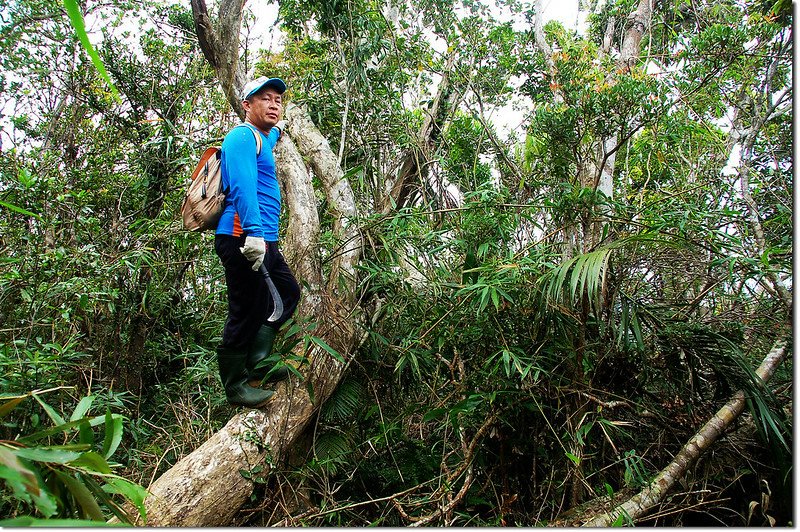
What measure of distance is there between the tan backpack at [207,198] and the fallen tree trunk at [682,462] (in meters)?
2.48

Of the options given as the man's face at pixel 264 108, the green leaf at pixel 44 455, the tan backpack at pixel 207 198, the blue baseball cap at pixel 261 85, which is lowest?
the green leaf at pixel 44 455

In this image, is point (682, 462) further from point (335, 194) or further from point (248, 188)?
point (335, 194)

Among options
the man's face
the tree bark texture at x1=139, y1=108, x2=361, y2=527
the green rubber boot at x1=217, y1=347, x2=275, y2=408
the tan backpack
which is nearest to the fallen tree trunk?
the tree bark texture at x1=139, y1=108, x2=361, y2=527

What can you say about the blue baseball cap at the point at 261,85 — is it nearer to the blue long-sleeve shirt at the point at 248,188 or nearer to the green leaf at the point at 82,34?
the blue long-sleeve shirt at the point at 248,188

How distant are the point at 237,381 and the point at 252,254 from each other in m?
0.84

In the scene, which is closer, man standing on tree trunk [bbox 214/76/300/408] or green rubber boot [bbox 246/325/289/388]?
man standing on tree trunk [bbox 214/76/300/408]

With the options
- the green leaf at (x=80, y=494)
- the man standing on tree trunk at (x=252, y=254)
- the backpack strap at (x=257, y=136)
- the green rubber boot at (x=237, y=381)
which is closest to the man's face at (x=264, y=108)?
the man standing on tree trunk at (x=252, y=254)

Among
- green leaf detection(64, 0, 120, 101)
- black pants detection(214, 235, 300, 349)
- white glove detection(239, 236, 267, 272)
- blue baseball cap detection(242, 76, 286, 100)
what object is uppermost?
blue baseball cap detection(242, 76, 286, 100)

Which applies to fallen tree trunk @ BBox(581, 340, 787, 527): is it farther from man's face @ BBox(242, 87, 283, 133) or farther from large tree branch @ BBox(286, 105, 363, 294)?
man's face @ BBox(242, 87, 283, 133)

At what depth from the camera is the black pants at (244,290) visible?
117 inches

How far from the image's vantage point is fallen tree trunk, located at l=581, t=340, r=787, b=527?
8.71ft

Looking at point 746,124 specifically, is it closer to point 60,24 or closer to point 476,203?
point 476,203

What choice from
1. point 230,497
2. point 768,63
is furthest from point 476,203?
point 768,63

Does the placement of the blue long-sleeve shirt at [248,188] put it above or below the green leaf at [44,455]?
above
